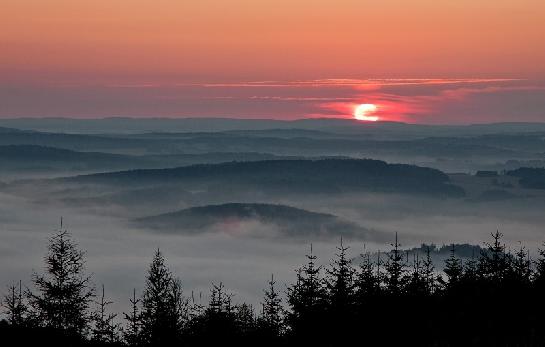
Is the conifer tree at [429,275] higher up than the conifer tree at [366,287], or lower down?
higher up

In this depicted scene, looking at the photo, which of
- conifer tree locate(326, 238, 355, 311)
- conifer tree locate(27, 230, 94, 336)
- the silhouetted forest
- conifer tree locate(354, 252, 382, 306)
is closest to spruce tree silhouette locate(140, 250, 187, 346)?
the silhouetted forest

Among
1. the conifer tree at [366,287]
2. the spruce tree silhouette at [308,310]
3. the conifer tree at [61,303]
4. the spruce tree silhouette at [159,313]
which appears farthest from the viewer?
the conifer tree at [61,303]

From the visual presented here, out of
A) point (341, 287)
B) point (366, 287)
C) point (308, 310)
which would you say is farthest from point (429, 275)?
point (308, 310)

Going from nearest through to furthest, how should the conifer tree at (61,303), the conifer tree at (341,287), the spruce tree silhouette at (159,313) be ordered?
the spruce tree silhouette at (159,313)
the conifer tree at (341,287)
the conifer tree at (61,303)

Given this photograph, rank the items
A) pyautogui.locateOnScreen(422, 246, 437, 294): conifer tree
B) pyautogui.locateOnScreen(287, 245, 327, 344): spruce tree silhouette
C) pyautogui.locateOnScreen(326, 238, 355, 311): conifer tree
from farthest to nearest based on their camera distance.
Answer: pyautogui.locateOnScreen(422, 246, 437, 294): conifer tree, pyautogui.locateOnScreen(326, 238, 355, 311): conifer tree, pyautogui.locateOnScreen(287, 245, 327, 344): spruce tree silhouette

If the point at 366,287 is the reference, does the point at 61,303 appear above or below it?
below

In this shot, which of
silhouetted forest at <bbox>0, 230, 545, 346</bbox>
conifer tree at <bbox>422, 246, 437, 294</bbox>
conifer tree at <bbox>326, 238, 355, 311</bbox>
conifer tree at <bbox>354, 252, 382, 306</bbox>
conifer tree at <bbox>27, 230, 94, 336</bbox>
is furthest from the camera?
conifer tree at <bbox>422, 246, 437, 294</bbox>

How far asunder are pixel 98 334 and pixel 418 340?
69.1 ft

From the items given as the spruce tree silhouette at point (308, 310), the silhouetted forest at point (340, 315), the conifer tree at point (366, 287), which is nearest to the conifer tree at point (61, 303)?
the silhouetted forest at point (340, 315)

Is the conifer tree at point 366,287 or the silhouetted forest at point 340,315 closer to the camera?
the silhouetted forest at point 340,315

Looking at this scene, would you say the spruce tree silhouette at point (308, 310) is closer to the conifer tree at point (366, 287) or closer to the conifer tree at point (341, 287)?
the conifer tree at point (341, 287)

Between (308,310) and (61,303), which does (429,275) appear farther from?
(61,303)

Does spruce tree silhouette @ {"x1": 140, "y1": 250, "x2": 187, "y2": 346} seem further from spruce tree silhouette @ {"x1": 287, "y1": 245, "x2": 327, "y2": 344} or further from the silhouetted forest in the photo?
spruce tree silhouette @ {"x1": 287, "y1": 245, "x2": 327, "y2": 344}

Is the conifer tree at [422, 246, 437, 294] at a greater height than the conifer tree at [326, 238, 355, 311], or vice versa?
the conifer tree at [422, 246, 437, 294]
